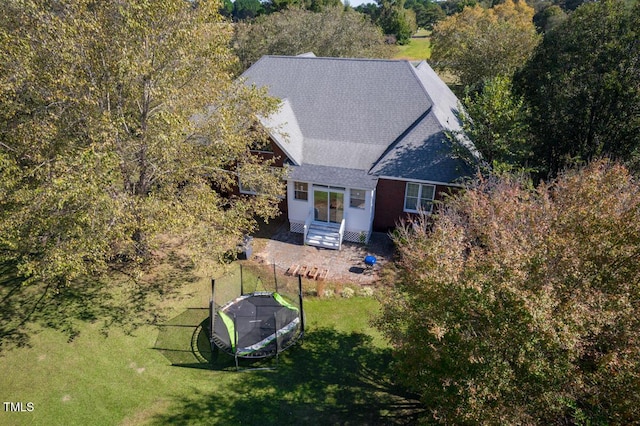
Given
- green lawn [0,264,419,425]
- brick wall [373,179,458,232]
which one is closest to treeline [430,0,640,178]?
brick wall [373,179,458,232]

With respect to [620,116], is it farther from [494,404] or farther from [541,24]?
[541,24]

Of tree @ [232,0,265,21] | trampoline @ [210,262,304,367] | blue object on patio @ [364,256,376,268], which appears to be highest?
tree @ [232,0,265,21]

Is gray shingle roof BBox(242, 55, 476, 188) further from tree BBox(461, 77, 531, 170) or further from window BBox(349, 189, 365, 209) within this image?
tree BBox(461, 77, 531, 170)

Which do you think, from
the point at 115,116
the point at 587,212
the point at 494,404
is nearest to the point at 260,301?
the point at 115,116

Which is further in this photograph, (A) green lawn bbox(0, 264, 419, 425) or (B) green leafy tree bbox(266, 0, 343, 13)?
(B) green leafy tree bbox(266, 0, 343, 13)

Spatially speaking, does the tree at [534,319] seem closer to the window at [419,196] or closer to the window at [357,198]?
the window at [419,196]

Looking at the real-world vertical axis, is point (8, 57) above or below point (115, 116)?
above
